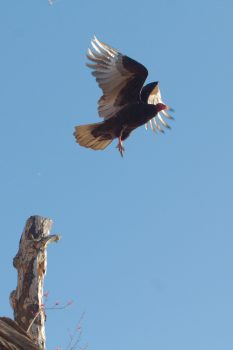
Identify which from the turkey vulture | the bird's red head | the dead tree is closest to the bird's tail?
the turkey vulture

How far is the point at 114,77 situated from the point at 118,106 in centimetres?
30

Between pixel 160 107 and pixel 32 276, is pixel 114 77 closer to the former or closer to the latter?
pixel 160 107

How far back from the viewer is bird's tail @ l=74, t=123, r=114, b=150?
8.14 metres

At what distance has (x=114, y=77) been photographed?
7984mm

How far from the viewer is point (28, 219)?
5.75 meters

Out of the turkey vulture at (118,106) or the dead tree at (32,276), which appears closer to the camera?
Result: the dead tree at (32,276)

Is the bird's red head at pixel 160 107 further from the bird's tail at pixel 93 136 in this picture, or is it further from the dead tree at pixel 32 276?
the dead tree at pixel 32 276

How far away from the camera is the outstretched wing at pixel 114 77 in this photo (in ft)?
25.7

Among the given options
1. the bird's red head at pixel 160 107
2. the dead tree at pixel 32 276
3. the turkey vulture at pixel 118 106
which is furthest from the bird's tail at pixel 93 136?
the dead tree at pixel 32 276

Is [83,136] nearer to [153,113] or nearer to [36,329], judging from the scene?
[153,113]

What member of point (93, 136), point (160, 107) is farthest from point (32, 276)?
point (160, 107)

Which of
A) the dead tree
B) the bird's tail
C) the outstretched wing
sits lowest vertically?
the dead tree

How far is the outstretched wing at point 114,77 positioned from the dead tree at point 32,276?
97.2 inches

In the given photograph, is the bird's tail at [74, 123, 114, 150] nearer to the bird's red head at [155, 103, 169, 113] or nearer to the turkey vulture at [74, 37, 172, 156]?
the turkey vulture at [74, 37, 172, 156]
